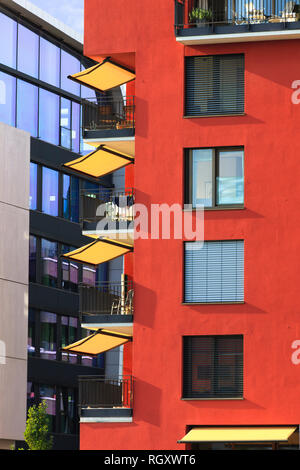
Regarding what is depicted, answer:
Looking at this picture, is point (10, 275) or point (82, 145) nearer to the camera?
point (10, 275)

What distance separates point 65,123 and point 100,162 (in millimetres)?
18482

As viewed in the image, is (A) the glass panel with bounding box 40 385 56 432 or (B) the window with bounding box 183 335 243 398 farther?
(A) the glass panel with bounding box 40 385 56 432

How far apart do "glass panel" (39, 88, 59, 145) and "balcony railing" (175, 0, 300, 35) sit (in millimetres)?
18456

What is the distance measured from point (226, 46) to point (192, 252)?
21.5ft

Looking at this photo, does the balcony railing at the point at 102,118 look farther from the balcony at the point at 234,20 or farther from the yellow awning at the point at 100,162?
the balcony at the point at 234,20

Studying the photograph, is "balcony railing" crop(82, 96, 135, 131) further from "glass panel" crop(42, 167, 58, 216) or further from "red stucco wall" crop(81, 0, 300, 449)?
"glass panel" crop(42, 167, 58, 216)

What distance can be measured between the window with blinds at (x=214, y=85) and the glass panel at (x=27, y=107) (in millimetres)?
17476

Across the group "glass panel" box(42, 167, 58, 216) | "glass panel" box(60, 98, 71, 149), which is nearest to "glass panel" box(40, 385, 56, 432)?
"glass panel" box(42, 167, 58, 216)

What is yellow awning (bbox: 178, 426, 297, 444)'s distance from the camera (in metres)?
38.2

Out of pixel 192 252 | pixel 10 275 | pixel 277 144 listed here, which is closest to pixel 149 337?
pixel 192 252

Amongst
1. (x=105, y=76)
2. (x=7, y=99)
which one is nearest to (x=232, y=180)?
(x=105, y=76)

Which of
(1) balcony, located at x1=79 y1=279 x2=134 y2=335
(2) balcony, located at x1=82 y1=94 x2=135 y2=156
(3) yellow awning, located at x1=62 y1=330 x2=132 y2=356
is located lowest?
(3) yellow awning, located at x1=62 y1=330 x2=132 y2=356

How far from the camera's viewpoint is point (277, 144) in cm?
4106
